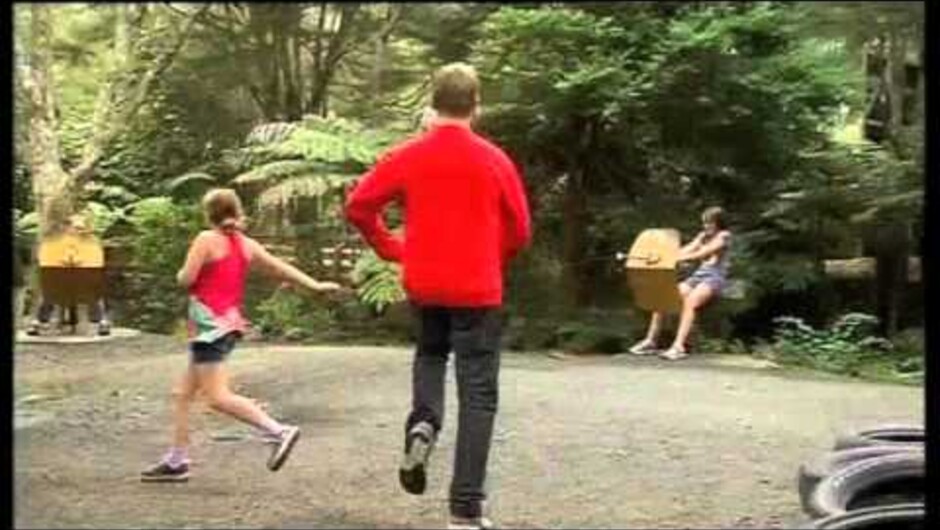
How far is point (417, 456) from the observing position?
7.21 feet

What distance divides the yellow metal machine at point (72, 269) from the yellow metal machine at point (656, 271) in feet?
2.80

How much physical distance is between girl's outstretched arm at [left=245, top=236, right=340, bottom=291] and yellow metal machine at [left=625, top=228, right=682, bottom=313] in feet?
1.65

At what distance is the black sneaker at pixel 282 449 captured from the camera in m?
2.45

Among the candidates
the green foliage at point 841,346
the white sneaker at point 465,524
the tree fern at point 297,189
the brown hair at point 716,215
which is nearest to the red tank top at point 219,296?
the tree fern at point 297,189

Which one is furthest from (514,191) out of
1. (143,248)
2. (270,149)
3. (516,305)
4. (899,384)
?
(899,384)

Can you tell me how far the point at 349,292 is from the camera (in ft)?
7.18

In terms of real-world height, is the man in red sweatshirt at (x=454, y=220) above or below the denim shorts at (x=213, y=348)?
above

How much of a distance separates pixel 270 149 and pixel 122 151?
0.20 m

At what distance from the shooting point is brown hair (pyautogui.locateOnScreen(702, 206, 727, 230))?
2209mm

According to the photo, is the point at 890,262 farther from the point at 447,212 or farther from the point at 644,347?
the point at 447,212

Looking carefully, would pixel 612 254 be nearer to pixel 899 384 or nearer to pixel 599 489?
pixel 599 489

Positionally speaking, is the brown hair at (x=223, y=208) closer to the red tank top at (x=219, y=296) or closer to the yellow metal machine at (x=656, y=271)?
the red tank top at (x=219, y=296)

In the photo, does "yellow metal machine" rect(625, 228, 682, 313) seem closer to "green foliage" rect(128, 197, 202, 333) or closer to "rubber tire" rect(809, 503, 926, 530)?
"rubber tire" rect(809, 503, 926, 530)

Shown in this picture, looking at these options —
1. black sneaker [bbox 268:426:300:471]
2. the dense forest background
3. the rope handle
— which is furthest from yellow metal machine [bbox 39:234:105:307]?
the rope handle
